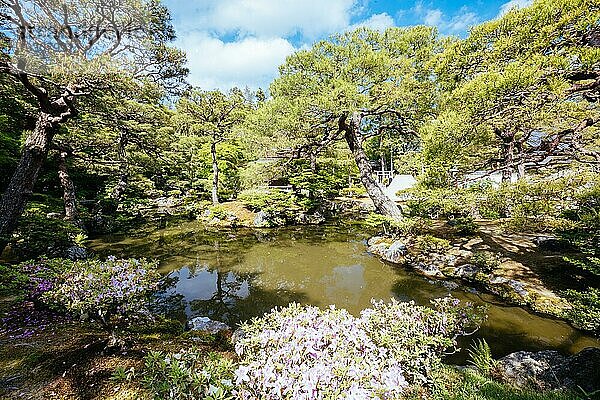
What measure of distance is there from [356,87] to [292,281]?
5.36 metres

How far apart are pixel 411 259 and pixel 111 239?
1044cm

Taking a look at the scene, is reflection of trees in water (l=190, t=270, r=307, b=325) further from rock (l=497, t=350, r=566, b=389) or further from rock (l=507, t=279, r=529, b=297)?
rock (l=507, t=279, r=529, b=297)

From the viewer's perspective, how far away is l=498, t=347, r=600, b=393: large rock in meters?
2.63

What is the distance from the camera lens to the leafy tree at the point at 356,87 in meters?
7.27

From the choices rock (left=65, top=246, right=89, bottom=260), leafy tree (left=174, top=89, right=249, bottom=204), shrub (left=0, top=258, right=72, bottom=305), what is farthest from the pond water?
leafy tree (left=174, top=89, right=249, bottom=204)

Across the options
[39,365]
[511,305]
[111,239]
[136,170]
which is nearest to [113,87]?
[39,365]

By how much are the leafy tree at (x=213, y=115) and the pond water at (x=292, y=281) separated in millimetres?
5672

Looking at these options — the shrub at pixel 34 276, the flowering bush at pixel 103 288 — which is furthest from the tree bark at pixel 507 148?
the shrub at pixel 34 276

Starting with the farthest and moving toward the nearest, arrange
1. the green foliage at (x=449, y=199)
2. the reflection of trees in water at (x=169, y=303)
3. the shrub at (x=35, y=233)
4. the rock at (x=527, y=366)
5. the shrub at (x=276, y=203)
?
the shrub at (x=276, y=203) → the green foliage at (x=449, y=199) → the reflection of trees in water at (x=169, y=303) → the shrub at (x=35, y=233) → the rock at (x=527, y=366)

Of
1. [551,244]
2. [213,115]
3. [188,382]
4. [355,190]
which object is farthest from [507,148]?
[213,115]

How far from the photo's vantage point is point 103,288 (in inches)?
104

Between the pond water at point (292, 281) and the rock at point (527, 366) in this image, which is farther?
the pond water at point (292, 281)

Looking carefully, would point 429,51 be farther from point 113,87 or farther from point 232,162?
point 232,162

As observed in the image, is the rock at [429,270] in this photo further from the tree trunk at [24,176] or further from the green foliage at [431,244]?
the tree trunk at [24,176]
